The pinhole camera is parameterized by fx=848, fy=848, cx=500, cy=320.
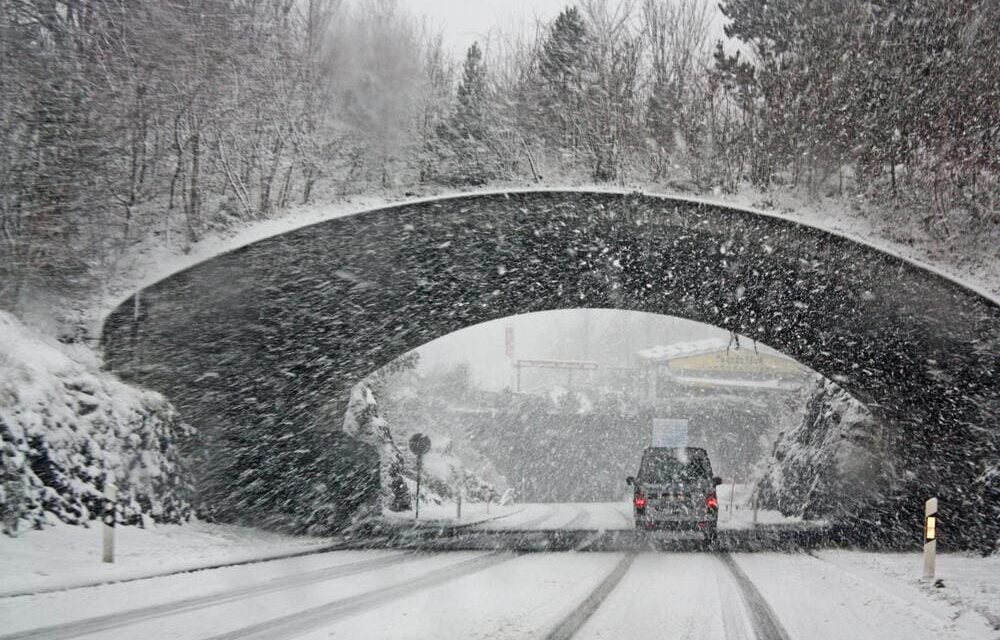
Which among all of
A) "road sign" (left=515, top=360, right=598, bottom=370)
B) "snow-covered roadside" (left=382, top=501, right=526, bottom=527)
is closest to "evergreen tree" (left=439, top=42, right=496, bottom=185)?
"snow-covered roadside" (left=382, top=501, right=526, bottom=527)

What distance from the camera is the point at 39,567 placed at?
1050cm

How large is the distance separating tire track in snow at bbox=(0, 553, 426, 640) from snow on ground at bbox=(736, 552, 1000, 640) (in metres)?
5.70

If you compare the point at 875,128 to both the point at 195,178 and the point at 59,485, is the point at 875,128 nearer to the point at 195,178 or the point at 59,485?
the point at 195,178

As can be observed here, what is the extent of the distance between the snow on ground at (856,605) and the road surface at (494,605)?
2 cm

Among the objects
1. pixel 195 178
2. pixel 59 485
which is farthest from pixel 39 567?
pixel 195 178

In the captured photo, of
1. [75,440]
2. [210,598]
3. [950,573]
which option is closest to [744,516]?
[950,573]

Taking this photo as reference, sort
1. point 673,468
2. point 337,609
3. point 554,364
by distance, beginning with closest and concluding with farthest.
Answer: point 337,609 → point 673,468 → point 554,364

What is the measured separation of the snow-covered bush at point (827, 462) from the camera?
22328mm

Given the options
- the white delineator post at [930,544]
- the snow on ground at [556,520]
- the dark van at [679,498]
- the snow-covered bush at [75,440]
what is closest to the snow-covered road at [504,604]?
the white delineator post at [930,544]

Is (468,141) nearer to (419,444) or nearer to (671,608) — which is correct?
(419,444)

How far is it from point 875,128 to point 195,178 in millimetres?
14209

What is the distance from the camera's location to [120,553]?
12.4 metres

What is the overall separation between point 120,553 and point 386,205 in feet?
25.6

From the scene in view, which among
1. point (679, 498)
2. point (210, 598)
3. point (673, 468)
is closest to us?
point (210, 598)
